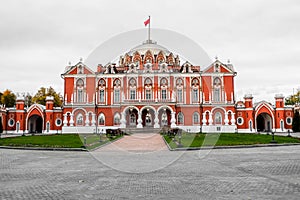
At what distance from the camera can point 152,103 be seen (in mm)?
44031

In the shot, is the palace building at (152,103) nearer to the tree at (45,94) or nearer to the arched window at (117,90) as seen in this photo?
the arched window at (117,90)

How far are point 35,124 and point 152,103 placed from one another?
22636 millimetres

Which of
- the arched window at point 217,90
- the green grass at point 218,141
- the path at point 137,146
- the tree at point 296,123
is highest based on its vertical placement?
the arched window at point 217,90

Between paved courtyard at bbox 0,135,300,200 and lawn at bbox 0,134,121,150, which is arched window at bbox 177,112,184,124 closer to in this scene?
lawn at bbox 0,134,121,150

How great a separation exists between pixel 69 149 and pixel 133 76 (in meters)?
28.0

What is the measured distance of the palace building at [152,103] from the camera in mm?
45156

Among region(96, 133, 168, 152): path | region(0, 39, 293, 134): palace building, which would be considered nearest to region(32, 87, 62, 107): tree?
region(0, 39, 293, 134): palace building

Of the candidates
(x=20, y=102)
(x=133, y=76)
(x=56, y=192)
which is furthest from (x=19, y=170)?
(x=20, y=102)

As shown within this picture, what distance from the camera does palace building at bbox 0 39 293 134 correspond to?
148 ft

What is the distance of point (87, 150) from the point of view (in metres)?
19.1

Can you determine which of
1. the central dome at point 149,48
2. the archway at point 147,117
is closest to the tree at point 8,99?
the central dome at point 149,48

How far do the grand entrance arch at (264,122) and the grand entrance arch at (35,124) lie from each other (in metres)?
38.8

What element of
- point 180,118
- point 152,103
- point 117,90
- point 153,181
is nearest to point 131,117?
point 152,103

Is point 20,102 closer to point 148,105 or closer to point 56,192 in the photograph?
point 148,105
